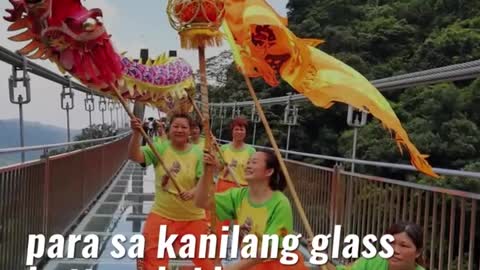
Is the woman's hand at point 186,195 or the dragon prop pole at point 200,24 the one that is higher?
the dragon prop pole at point 200,24

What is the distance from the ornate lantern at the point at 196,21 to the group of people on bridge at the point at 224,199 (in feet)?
1.88

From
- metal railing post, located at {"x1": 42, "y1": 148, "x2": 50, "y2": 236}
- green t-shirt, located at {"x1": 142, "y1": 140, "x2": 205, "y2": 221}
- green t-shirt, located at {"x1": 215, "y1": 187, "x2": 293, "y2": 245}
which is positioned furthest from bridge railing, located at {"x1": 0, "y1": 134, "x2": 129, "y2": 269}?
green t-shirt, located at {"x1": 215, "y1": 187, "x2": 293, "y2": 245}

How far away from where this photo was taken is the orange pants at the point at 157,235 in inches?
166

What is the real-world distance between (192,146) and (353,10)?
2640cm

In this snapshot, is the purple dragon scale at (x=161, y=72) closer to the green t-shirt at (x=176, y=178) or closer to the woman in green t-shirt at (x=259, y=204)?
the green t-shirt at (x=176, y=178)

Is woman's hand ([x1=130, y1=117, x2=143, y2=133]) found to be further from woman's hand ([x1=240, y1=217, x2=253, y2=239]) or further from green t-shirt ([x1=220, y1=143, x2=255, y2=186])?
green t-shirt ([x1=220, y1=143, x2=255, y2=186])

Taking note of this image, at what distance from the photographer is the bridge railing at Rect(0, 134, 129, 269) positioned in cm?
425

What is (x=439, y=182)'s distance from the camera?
7281mm

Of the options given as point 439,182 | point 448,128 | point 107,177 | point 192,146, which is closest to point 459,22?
point 448,128

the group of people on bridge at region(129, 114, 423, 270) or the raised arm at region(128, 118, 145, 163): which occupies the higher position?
the raised arm at region(128, 118, 145, 163)

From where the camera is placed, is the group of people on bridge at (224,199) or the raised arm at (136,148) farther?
the raised arm at (136,148)

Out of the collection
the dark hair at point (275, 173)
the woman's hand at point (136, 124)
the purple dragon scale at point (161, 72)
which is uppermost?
the purple dragon scale at point (161, 72)

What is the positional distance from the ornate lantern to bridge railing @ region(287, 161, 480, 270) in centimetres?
147

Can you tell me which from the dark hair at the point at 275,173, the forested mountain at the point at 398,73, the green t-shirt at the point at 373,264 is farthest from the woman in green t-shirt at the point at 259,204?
the forested mountain at the point at 398,73
